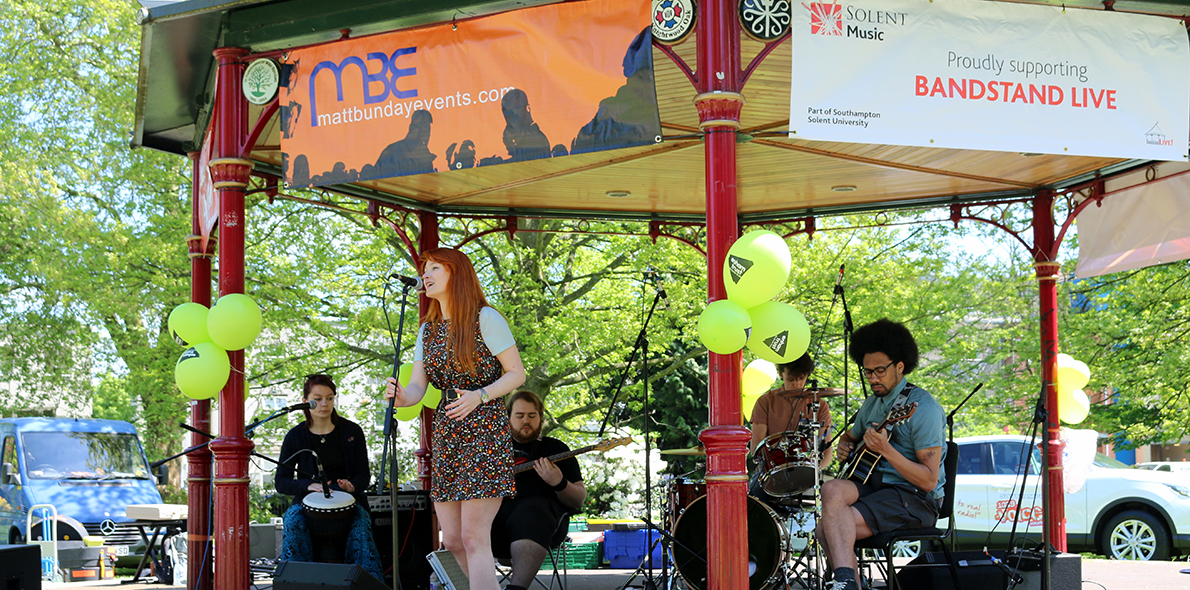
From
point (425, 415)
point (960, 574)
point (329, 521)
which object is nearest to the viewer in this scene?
point (960, 574)

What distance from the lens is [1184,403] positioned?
15.4m

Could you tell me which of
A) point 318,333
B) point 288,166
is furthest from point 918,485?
point 318,333

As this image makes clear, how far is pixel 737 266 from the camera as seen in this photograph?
493cm

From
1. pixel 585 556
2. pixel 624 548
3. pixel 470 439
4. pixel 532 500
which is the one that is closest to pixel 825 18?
pixel 470 439

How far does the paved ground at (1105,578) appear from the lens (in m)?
8.45

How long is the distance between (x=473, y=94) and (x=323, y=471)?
9.72ft

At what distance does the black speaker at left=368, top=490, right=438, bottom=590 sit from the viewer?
7641 mm

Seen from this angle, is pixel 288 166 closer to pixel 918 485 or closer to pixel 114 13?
pixel 918 485

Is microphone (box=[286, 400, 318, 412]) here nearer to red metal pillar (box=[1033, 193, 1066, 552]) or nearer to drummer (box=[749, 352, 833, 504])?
drummer (box=[749, 352, 833, 504])

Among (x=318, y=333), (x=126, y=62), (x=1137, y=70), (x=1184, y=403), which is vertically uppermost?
(x=126, y=62)

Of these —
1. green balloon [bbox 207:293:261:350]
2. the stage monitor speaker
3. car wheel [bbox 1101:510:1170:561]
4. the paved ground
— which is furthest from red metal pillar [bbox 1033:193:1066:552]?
green balloon [bbox 207:293:261:350]

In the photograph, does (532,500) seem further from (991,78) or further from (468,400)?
(991,78)

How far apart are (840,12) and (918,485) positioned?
2624 millimetres

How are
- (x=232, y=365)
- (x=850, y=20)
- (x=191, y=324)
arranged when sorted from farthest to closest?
(x=232, y=365) < (x=191, y=324) < (x=850, y=20)
